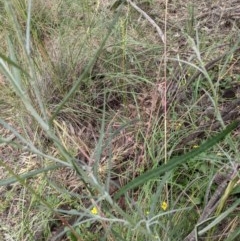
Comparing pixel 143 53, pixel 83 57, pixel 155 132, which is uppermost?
pixel 83 57

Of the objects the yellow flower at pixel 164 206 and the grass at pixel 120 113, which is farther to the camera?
the grass at pixel 120 113

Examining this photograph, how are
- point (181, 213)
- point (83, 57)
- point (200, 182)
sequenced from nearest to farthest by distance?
1. point (181, 213)
2. point (200, 182)
3. point (83, 57)

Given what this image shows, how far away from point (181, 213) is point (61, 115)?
0.86 metres

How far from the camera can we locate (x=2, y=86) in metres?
2.32

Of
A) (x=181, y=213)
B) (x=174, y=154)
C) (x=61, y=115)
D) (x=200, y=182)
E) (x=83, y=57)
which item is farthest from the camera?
(x=83, y=57)

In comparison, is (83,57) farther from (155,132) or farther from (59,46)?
(155,132)

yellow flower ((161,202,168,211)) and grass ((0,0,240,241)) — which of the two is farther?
grass ((0,0,240,241))

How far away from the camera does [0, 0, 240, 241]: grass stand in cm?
173

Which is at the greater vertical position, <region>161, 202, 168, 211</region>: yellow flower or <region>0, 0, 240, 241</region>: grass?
<region>0, 0, 240, 241</region>: grass

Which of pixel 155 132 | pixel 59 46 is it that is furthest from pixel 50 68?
pixel 155 132

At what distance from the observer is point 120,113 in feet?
7.13

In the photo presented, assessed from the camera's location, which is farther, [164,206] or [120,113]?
[120,113]

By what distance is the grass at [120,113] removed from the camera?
1.73m

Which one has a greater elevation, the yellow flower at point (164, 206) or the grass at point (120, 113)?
the grass at point (120, 113)
